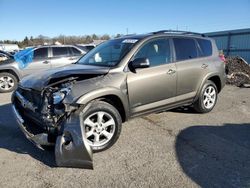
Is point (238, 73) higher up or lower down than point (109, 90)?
lower down

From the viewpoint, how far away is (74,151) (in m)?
3.71

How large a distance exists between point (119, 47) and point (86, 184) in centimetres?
271

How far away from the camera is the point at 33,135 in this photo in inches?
163

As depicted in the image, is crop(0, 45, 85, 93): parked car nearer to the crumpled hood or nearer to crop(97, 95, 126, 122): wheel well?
the crumpled hood

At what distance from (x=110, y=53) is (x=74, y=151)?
2279 millimetres

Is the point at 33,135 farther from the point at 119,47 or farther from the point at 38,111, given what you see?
the point at 119,47

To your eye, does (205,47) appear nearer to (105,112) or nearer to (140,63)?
(140,63)

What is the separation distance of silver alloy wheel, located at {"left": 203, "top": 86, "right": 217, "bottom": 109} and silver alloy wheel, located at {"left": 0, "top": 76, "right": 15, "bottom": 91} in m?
7.27

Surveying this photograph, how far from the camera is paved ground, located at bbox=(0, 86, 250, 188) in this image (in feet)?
11.9

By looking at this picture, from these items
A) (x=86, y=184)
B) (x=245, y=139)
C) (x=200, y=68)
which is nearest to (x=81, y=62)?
(x=200, y=68)

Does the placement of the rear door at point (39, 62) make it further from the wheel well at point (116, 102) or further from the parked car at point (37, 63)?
the wheel well at point (116, 102)

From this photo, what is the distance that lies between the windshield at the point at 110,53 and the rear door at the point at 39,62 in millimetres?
5414

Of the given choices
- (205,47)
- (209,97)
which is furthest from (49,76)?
(209,97)

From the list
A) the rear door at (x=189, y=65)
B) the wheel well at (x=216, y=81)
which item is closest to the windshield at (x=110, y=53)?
the rear door at (x=189, y=65)
